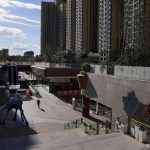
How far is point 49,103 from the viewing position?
5162 cm

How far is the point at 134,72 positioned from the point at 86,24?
13672 cm

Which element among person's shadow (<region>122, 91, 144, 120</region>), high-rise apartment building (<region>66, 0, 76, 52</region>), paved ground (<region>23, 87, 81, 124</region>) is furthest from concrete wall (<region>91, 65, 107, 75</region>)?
high-rise apartment building (<region>66, 0, 76, 52</region>)

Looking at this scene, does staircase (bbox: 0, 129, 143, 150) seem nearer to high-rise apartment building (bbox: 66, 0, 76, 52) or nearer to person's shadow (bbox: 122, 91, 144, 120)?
person's shadow (bbox: 122, 91, 144, 120)

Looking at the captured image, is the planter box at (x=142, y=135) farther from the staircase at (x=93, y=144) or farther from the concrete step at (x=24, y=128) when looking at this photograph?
the concrete step at (x=24, y=128)

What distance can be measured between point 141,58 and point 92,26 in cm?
12242

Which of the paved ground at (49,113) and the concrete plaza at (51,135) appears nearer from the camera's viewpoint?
the concrete plaza at (51,135)

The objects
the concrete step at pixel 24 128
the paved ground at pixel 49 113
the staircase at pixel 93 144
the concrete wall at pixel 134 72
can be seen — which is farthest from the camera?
the paved ground at pixel 49 113

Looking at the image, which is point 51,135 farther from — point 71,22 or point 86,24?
point 71,22

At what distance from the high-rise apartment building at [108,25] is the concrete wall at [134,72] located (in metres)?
104

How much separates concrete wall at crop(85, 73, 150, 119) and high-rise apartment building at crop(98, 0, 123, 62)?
98.4 m

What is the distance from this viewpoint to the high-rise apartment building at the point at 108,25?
133 m

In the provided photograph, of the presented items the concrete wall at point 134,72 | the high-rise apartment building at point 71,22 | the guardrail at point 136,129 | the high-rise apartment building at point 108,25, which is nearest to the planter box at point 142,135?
the guardrail at point 136,129

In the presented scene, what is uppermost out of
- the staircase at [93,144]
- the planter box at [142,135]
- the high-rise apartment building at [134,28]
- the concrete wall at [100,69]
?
the high-rise apartment building at [134,28]

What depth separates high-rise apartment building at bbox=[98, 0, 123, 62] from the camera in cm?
13312
